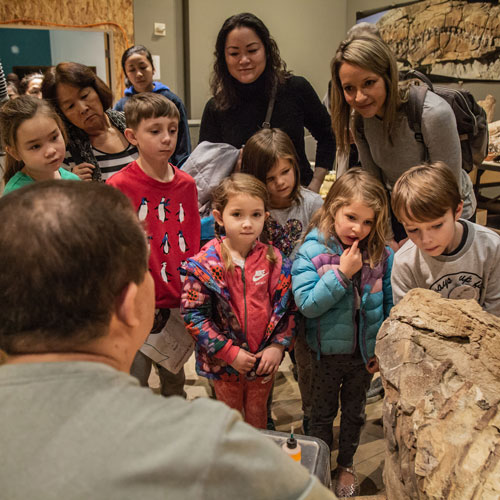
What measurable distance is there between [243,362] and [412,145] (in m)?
1.18

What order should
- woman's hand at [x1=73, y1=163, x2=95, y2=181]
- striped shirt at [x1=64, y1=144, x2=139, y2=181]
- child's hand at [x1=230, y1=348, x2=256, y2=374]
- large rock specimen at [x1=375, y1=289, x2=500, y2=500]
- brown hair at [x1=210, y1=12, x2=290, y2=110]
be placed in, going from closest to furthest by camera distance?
large rock specimen at [x1=375, y1=289, x2=500, y2=500], child's hand at [x1=230, y1=348, x2=256, y2=374], woman's hand at [x1=73, y1=163, x2=95, y2=181], striped shirt at [x1=64, y1=144, x2=139, y2=181], brown hair at [x1=210, y1=12, x2=290, y2=110]

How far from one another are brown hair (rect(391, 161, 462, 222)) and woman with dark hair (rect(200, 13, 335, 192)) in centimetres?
72

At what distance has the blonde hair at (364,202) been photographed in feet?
6.64

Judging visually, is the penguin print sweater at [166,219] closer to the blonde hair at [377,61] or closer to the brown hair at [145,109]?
the brown hair at [145,109]

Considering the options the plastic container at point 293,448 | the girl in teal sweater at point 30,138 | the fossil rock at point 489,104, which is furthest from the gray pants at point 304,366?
the fossil rock at point 489,104

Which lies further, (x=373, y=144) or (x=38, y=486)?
(x=373, y=144)

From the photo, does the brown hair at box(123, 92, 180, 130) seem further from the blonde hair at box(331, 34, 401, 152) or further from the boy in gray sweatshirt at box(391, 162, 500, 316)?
the boy in gray sweatshirt at box(391, 162, 500, 316)

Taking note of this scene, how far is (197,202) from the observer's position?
228cm

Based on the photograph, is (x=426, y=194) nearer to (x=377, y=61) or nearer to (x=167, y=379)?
(x=377, y=61)

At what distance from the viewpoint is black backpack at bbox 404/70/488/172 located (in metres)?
2.10

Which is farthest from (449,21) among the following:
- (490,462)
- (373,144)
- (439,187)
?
(490,462)

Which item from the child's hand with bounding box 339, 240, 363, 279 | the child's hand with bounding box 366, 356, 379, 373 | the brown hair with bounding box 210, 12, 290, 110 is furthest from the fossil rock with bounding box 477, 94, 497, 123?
the child's hand with bounding box 366, 356, 379, 373

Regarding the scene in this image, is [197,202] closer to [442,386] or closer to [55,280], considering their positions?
[442,386]

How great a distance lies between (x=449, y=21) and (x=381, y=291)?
16.2 ft
